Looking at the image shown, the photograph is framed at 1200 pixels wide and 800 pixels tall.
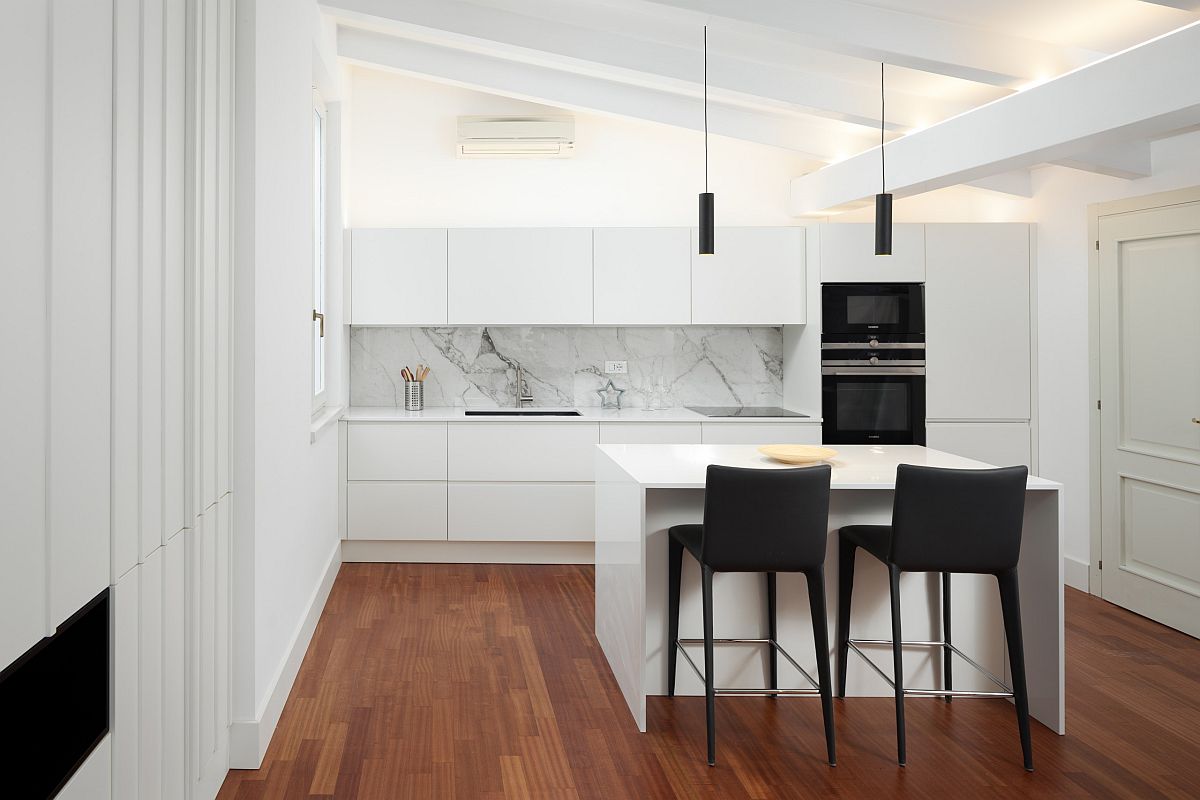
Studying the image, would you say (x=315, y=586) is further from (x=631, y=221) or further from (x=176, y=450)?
(x=631, y=221)

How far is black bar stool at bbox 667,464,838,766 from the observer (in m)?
2.94

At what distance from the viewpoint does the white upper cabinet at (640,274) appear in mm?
5598

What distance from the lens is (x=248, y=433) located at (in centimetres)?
282

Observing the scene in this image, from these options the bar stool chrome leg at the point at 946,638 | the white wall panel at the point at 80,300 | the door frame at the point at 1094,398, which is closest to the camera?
the white wall panel at the point at 80,300

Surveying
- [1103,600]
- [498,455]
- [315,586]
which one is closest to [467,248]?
[498,455]

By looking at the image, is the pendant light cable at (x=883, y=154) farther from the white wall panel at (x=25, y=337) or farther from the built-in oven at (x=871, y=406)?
the white wall panel at (x=25, y=337)

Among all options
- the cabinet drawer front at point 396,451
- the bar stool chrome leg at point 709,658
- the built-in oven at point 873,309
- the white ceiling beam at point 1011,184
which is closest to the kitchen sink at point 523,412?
the cabinet drawer front at point 396,451

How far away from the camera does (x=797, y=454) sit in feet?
11.4

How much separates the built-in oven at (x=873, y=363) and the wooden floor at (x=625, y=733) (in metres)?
1.63

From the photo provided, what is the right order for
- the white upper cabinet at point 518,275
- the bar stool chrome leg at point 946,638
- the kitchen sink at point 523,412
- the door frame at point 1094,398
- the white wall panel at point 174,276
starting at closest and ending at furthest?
the white wall panel at point 174,276 → the bar stool chrome leg at point 946,638 → the door frame at point 1094,398 → the white upper cabinet at point 518,275 → the kitchen sink at point 523,412

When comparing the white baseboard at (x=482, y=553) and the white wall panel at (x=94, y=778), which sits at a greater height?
the white wall panel at (x=94, y=778)

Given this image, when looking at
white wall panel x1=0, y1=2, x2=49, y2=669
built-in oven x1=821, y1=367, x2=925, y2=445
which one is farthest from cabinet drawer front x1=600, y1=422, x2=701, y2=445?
white wall panel x1=0, y1=2, x2=49, y2=669

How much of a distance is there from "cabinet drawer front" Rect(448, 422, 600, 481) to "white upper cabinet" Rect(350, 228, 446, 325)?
823 millimetres

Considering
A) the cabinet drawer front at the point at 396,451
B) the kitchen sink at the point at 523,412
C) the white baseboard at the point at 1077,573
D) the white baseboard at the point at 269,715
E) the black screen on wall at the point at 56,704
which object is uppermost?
the kitchen sink at the point at 523,412
